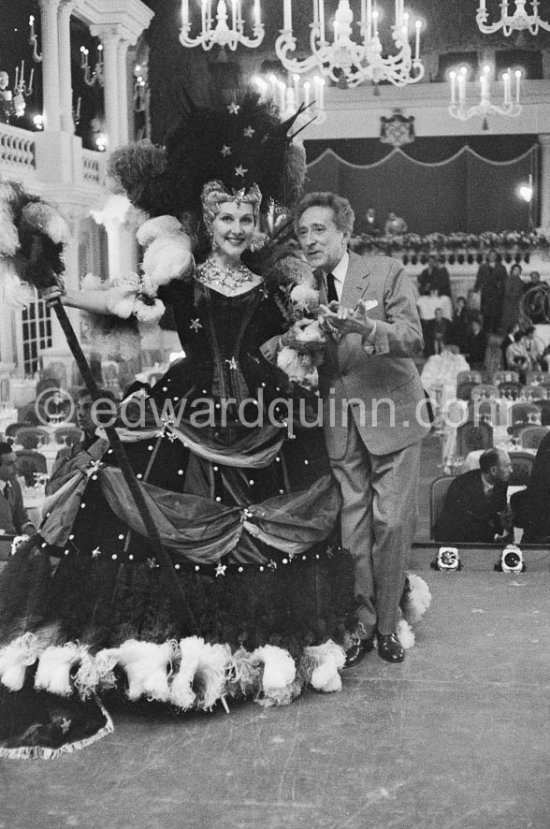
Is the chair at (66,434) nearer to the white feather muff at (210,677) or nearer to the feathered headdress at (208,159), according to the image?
the feathered headdress at (208,159)

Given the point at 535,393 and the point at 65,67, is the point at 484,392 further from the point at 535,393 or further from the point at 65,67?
the point at 65,67

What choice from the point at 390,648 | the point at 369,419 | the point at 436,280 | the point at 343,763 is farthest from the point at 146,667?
the point at 436,280

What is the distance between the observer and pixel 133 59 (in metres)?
17.9

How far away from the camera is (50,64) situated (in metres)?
14.8

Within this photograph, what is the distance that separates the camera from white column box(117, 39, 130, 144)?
17.1 meters

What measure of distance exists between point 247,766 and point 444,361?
956 centimetres

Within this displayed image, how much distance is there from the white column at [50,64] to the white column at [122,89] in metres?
→ 2.33

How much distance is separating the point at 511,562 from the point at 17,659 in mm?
2385

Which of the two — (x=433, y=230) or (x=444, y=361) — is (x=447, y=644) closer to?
(x=444, y=361)

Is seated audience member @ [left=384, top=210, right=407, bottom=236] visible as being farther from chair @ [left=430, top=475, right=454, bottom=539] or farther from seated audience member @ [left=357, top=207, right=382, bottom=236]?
chair @ [left=430, top=475, right=454, bottom=539]

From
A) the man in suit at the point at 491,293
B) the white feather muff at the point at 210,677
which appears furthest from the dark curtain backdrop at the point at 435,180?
the white feather muff at the point at 210,677

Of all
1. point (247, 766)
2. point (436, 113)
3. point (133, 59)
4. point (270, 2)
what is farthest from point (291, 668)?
point (436, 113)

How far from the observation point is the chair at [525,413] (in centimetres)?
941

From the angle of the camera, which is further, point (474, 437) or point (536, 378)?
point (536, 378)
